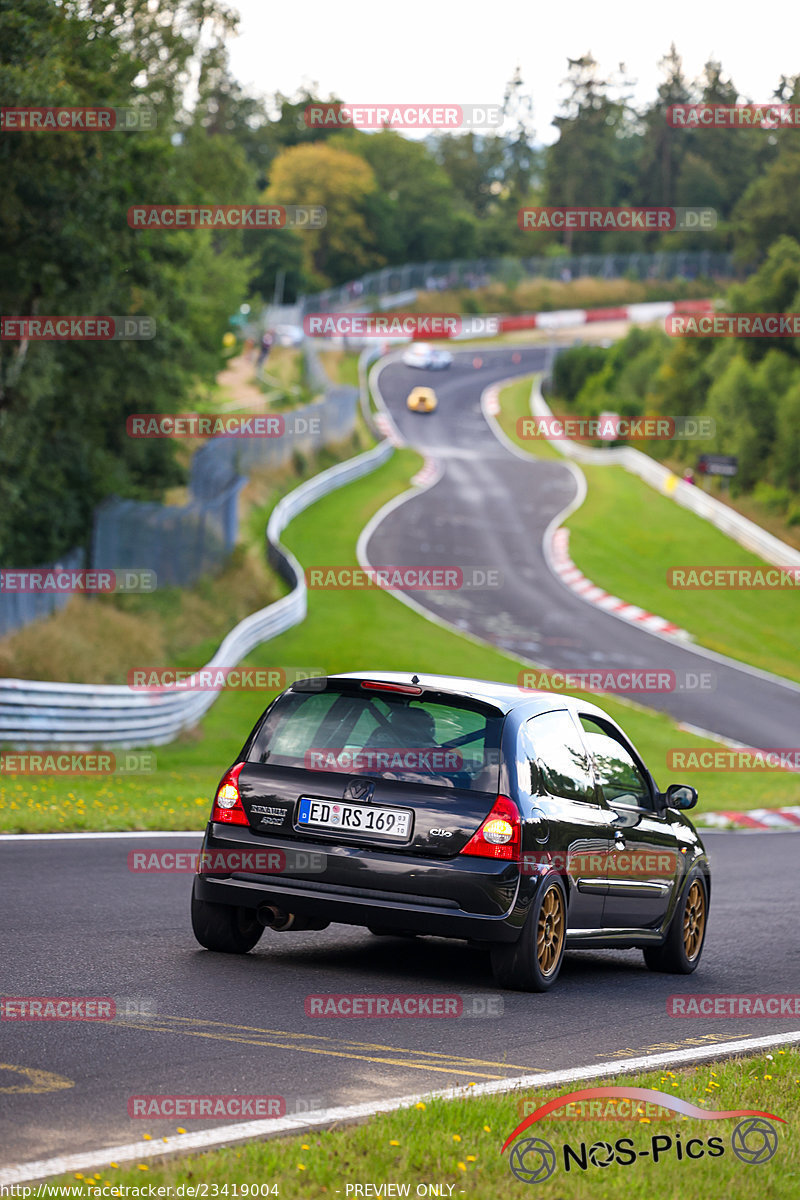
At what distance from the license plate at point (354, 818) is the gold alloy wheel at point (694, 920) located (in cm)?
289

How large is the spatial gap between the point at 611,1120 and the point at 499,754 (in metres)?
2.62

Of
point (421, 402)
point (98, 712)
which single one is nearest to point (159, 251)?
point (98, 712)

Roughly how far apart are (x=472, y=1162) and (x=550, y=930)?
3381mm

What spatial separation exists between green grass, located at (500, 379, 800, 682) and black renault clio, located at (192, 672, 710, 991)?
3074 cm

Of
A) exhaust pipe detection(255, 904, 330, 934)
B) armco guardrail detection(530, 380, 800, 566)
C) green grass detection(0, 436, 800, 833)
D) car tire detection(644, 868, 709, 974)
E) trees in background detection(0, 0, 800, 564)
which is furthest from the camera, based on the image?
armco guardrail detection(530, 380, 800, 566)

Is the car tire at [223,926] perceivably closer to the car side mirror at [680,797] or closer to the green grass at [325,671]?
the car side mirror at [680,797]

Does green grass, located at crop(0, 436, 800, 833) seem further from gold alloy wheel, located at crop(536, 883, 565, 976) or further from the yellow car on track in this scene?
the yellow car on track

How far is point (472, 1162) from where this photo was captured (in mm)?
4551

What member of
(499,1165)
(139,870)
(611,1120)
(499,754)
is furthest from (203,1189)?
(139,870)

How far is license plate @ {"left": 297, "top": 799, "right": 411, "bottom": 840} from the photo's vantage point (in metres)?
7.47

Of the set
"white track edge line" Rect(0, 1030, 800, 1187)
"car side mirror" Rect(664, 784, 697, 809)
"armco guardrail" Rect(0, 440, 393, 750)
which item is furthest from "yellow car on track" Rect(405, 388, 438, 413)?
"white track edge line" Rect(0, 1030, 800, 1187)

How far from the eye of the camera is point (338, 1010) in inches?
273

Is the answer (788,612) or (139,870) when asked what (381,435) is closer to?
(788,612)

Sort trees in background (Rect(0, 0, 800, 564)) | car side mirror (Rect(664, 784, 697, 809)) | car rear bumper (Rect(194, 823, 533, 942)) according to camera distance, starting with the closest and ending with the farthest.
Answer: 1. car rear bumper (Rect(194, 823, 533, 942))
2. car side mirror (Rect(664, 784, 697, 809))
3. trees in background (Rect(0, 0, 800, 564))
